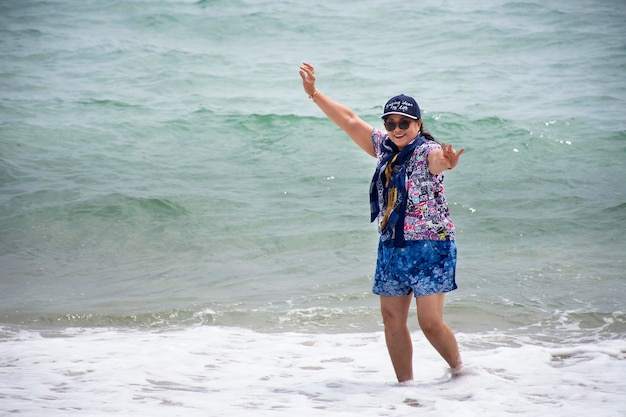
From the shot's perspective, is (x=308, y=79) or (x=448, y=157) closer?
(x=448, y=157)

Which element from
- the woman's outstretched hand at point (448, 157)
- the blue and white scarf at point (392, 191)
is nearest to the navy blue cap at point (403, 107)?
the blue and white scarf at point (392, 191)

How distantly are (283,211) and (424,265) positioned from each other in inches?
251

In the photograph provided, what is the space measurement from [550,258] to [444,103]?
29.2 feet

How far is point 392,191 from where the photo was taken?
193 inches

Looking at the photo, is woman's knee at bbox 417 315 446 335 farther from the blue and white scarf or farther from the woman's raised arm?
the woman's raised arm

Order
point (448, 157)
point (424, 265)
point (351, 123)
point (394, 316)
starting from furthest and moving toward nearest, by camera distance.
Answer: point (351, 123) < point (394, 316) < point (424, 265) < point (448, 157)

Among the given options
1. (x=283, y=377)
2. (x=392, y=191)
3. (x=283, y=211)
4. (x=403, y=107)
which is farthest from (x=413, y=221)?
(x=283, y=211)

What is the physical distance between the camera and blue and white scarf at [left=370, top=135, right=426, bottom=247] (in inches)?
192

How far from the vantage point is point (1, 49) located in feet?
70.6

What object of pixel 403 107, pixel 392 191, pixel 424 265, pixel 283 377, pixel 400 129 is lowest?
pixel 283 377

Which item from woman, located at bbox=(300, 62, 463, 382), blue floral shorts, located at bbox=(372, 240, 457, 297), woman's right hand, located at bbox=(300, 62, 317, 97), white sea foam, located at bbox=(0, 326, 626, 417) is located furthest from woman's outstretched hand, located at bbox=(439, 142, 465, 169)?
white sea foam, located at bbox=(0, 326, 626, 417)

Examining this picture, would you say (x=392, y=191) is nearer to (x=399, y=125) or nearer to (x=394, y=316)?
(x=399, y=125)

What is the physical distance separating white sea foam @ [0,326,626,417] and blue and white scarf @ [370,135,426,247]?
101 cm

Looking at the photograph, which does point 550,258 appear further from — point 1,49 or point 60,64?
point 1,49
